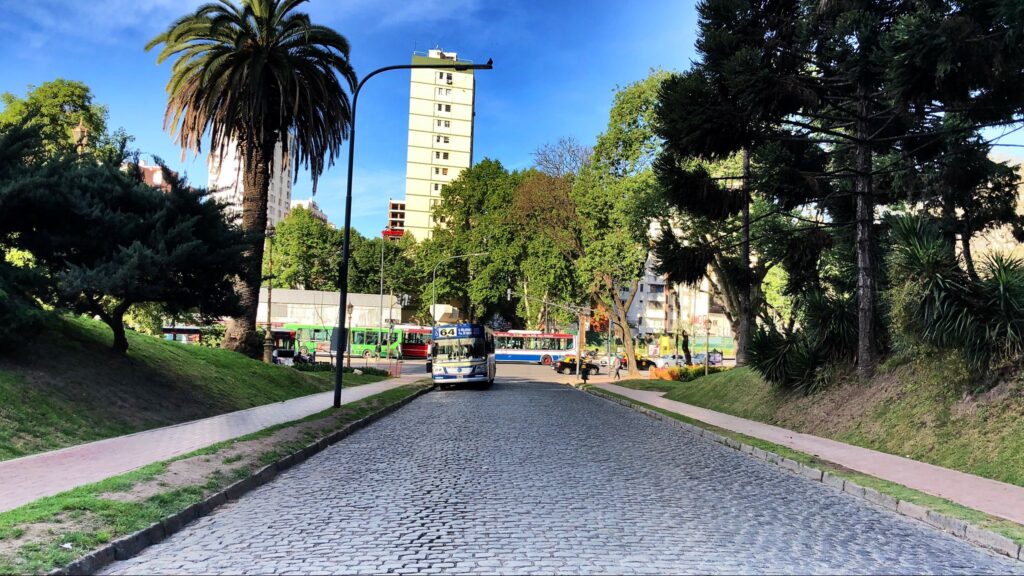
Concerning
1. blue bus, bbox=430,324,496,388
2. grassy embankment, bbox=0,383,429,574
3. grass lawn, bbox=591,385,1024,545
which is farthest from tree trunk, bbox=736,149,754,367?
grassy embankment, bbox=0,383,429,574

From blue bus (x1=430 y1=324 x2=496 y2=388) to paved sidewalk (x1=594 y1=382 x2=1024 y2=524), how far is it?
1829 centimetres

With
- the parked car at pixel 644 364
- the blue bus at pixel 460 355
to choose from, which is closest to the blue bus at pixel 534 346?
the parked car at pixel 644 364

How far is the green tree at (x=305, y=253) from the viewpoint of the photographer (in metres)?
77.5

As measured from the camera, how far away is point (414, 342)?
63906 millimetres

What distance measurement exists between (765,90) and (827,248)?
6165 millimetres

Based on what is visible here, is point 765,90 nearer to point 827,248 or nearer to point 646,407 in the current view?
point 827,248

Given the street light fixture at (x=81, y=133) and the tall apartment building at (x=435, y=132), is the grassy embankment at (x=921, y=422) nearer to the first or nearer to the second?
the street light fixture at (x=81, y=133)

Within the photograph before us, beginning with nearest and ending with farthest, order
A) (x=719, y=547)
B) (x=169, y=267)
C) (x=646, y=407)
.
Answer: (x=719, y=547) < (x=169, y=267) < (x=646, y=407)

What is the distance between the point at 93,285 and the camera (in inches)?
528

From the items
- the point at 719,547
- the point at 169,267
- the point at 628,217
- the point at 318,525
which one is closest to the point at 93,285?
the point at 169,267

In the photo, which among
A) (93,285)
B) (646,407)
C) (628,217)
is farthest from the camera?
(628,217)

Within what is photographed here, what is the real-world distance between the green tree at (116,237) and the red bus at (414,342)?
4673cm

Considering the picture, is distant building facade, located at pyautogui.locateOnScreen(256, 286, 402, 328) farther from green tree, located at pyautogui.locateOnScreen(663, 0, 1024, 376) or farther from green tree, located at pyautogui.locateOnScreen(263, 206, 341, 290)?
green tree, located at pyautogui.locateOnScreen(663, 0, 1024, 376)

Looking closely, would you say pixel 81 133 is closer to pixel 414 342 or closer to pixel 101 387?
pixel 101 387
